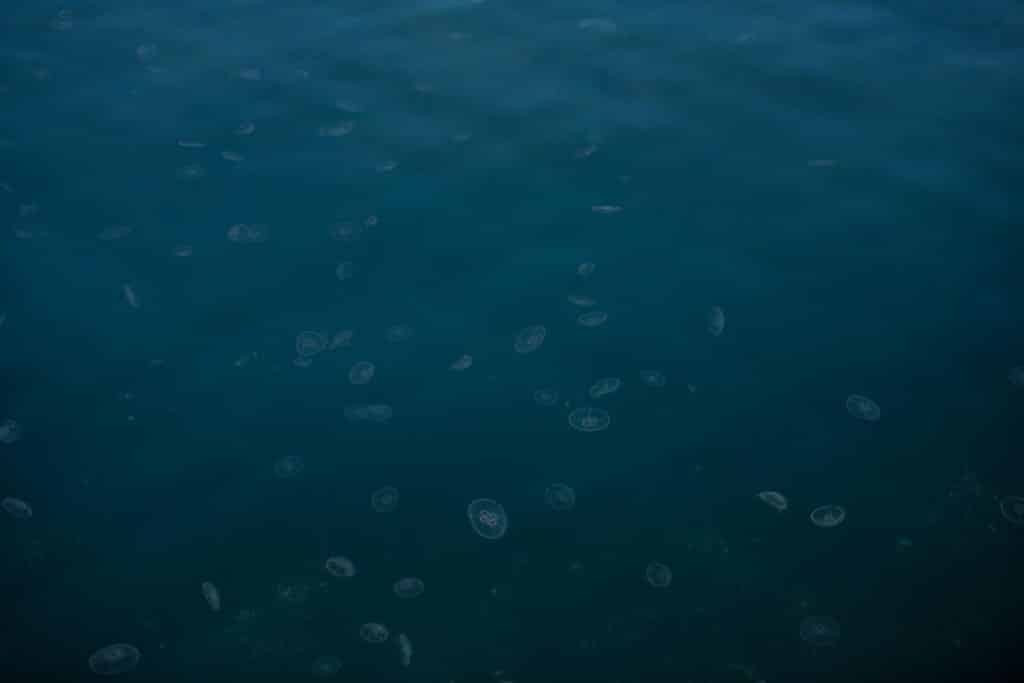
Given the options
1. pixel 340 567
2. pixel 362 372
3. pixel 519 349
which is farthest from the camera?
pixel 519 349

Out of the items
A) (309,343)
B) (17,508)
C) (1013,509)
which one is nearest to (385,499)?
(309,343)

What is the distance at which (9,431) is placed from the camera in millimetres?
3641

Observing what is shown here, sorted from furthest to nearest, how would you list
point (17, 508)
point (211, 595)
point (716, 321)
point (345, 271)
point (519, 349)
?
point (345, 271) → point (716, 321) → point (519, 349) → point (17, 508) → point (211, 595)

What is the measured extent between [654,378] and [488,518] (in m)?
1.29

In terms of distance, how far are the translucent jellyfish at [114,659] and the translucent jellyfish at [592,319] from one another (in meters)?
2.87

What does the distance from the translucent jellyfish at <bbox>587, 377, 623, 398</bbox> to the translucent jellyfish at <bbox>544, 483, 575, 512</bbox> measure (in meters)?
0.61

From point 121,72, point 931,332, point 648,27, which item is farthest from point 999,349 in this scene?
point 121,72

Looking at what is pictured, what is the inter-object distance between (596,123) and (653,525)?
3.43 meters

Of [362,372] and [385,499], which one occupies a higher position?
[362,372]

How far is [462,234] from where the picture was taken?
15.3ft

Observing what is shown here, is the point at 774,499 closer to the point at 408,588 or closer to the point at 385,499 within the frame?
the point at 408,588

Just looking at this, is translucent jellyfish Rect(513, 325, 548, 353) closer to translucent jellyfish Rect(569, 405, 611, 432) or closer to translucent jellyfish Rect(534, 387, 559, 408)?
translucent jellyfish Rect(534, 387, 559, 408)

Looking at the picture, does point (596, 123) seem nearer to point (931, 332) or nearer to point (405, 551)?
point (931, 332)

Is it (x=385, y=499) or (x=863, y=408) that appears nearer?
(x=385, y=499)
